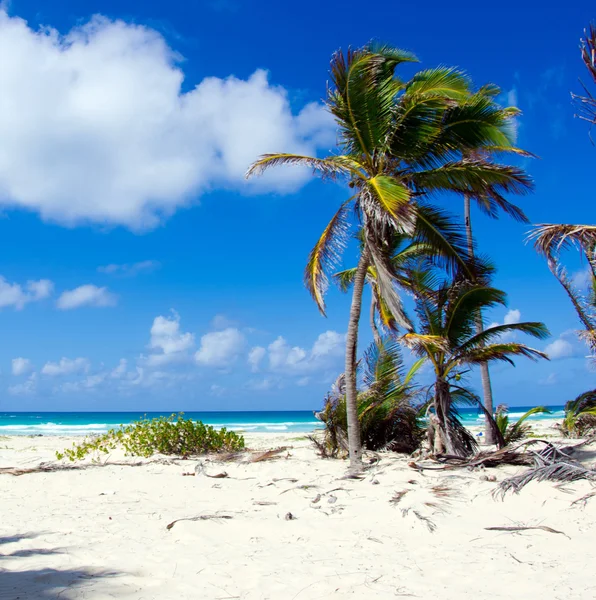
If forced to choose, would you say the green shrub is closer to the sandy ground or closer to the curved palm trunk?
the sandy ground

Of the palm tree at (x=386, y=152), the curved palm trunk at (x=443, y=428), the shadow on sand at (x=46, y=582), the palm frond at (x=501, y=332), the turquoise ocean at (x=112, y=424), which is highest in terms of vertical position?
the palm tree at (x=386, y=152)

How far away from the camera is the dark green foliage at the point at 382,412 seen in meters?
10.9

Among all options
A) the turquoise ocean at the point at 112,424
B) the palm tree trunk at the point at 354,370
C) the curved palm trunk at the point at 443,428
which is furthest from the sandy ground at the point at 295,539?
the turquoise ocean at the point at 112,424

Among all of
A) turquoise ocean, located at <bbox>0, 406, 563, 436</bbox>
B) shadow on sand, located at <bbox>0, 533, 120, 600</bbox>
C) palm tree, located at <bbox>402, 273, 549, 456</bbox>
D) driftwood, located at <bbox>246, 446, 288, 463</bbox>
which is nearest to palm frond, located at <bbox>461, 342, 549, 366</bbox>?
palm tree, located at <bbox>402, 273, 549, 456</bbox>

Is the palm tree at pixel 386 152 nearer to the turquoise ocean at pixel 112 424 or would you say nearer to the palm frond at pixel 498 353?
the palm frond at pixel 498 353

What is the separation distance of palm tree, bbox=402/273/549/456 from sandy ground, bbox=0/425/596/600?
4.39ft

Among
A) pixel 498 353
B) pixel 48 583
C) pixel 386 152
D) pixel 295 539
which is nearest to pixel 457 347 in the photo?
pixel 498 353

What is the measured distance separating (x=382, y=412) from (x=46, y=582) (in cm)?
784

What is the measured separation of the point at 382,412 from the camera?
1095cm

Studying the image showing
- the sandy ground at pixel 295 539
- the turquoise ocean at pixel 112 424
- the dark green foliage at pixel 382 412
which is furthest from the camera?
the turquoise ocean at pixel 112 424

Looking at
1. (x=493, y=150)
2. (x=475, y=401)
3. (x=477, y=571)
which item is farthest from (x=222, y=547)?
(x=493, y=150)

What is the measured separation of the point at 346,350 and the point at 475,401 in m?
2.79

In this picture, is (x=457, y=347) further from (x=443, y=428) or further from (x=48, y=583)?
(x=48, y=583)

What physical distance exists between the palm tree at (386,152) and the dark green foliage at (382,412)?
5.13 feet
